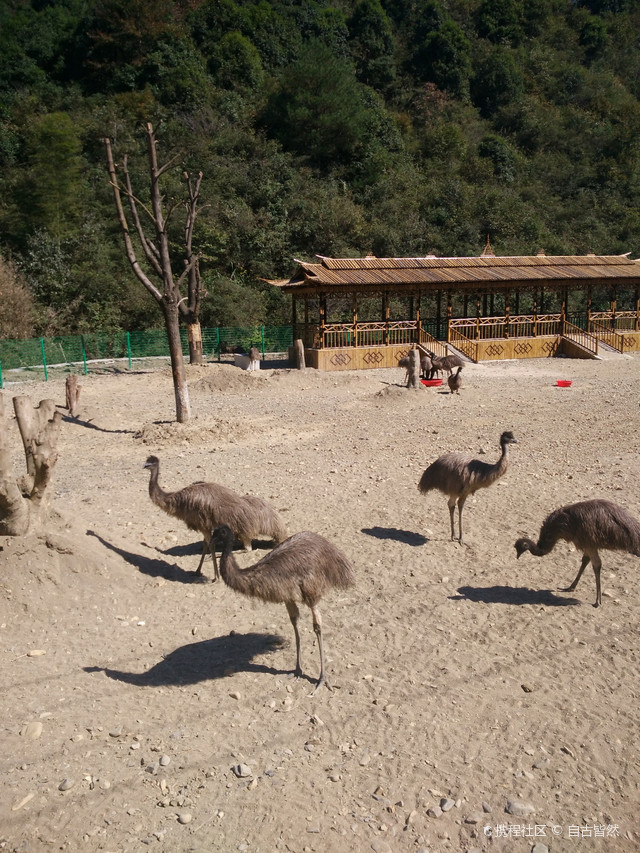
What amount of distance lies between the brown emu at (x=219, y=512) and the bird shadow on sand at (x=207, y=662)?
107 centimetres

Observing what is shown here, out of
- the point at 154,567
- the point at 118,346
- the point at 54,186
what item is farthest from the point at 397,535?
the point at 54,186

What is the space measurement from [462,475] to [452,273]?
19429 mm

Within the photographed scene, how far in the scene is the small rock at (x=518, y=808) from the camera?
3.68 metres

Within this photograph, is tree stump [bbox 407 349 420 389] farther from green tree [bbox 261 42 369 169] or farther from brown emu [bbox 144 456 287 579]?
green tree [bbox 261 42 369 169]

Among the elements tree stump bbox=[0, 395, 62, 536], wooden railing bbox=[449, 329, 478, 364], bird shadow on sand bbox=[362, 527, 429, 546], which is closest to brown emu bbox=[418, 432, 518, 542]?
bird shadow on sand bbox=[362, 527, 429, 546]

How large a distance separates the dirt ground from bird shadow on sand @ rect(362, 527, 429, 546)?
1.4 inches

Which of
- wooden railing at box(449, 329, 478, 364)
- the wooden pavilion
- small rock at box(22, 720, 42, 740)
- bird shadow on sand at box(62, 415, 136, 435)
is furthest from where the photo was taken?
wooden railing at box(449, 329, 478, 364)

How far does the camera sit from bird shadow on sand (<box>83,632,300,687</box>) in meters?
5.01

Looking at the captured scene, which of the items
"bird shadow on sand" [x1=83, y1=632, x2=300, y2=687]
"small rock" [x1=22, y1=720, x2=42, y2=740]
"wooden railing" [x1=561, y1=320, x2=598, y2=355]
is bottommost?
"bird shadow on sand" [x1=83, y1=632, x2=300, y2=687]

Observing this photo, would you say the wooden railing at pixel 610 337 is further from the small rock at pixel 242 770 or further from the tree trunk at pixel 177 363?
the small rock at pixel 242 770

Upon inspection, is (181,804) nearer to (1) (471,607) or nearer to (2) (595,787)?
(2) (595,787)

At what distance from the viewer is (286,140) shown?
4697 centimetres

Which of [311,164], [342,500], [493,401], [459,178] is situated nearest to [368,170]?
[311,164]

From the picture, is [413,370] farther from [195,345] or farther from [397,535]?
[397,535]
